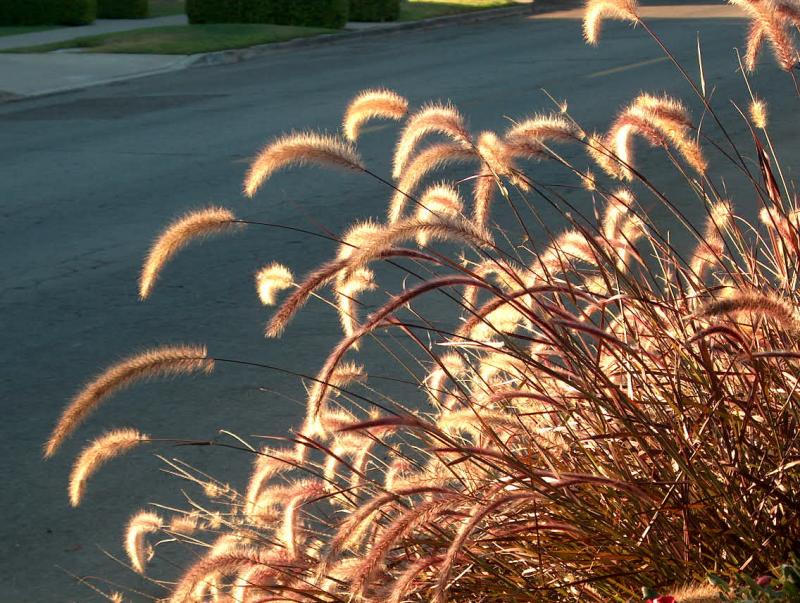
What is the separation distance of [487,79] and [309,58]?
174 inches

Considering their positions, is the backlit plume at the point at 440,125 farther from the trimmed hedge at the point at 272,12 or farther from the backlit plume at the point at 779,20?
the trimmed hedge at the point at 272,12

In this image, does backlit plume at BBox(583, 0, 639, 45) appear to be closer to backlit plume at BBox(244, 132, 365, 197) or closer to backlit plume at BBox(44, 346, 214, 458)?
backlit plume at BBox(244, 132, 365, 197)

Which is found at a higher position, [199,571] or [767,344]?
[767,344]

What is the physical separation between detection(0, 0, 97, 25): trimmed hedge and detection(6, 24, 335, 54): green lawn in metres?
2.92

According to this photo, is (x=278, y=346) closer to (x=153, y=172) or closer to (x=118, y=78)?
(x=153, y=172)

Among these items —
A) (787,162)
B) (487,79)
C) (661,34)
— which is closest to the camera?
(787,162)

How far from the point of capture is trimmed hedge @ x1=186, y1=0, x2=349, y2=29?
24672mm

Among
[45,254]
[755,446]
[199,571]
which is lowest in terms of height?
[45,254]

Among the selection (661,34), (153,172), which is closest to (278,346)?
(153,172)

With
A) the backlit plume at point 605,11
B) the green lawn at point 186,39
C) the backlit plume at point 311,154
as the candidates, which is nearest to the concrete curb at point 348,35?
the green lawn at point 186,39

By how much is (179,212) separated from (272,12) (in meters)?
16.4

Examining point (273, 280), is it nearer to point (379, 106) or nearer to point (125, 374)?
point (379, 106)

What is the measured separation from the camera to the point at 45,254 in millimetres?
8367

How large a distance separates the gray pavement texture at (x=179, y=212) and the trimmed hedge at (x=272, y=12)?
4.64 meters
